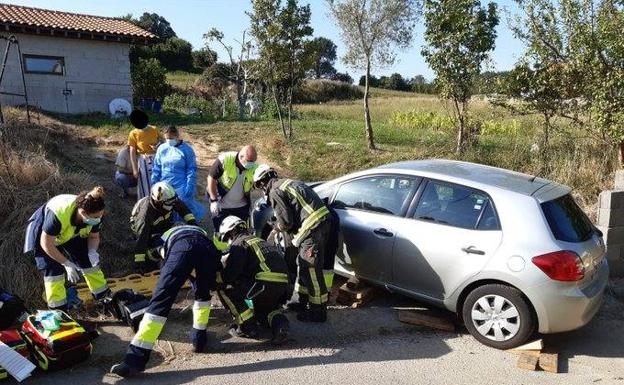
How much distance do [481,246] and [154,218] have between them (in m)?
3.19

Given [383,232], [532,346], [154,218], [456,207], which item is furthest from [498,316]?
[154,218]

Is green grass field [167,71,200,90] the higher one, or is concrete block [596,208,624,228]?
green grass field [167,71,200,90]

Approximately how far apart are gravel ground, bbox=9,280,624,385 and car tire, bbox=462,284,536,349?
13 cm

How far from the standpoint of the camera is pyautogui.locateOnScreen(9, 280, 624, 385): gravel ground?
4234 mm

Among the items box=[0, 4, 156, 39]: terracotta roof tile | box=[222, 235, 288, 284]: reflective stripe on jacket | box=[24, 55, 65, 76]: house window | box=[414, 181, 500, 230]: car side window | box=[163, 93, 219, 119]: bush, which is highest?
box=[0, 4, 156, 39]: terracotta roof tile

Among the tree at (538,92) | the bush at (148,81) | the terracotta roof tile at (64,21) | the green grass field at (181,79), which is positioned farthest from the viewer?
the green grass field at (181,79)

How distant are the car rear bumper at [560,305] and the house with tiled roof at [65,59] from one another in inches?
648

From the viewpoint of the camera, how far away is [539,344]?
4.62 metres

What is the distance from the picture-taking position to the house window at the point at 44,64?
1705 cm

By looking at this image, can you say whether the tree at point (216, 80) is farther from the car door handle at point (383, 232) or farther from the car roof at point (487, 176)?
the car door handle at point (383, 232)

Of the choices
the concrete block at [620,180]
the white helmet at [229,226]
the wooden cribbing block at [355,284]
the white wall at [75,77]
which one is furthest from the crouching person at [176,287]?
the white wall at [75,77]

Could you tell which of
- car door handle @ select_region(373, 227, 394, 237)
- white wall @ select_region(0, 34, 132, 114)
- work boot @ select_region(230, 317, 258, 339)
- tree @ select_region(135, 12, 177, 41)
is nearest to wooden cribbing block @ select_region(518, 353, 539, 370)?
car door handle @ select_region(373, 227, 394, 237)

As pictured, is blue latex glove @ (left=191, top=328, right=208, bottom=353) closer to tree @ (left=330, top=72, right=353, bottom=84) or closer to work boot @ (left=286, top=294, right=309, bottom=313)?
work boot @ (left=286, top=294, right=309, bottom=313)

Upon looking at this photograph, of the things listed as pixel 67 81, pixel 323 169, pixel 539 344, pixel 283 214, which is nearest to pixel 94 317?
pixel 283 214
